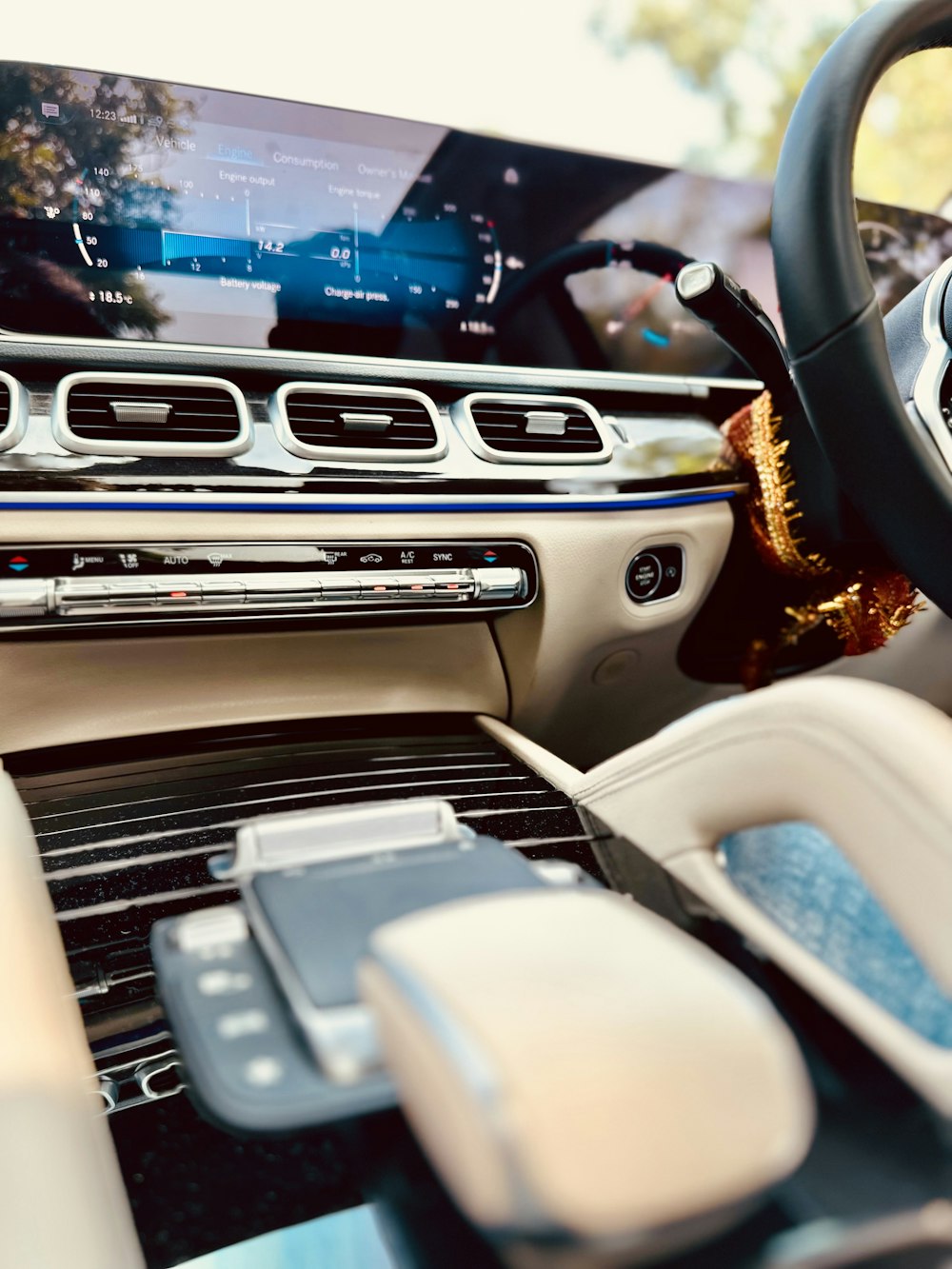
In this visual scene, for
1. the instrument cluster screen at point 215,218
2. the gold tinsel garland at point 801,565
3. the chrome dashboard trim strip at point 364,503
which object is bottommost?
the gold tinsel garland at point 801,565

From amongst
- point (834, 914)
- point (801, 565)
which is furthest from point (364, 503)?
point (834, 914)

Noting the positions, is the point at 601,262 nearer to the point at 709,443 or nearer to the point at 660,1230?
the point at 709,443

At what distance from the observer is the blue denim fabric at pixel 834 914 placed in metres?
0.67

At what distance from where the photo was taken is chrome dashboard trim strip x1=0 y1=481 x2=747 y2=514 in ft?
2.93

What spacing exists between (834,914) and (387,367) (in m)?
0.78

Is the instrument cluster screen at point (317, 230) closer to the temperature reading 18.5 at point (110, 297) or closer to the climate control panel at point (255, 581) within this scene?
the temperature reading 18.5 at point (110, 297)

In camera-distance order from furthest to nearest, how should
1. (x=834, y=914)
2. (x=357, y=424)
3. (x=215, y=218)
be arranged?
(x=215, y=218)
(x=357, y=424)
(x=834, y=914)

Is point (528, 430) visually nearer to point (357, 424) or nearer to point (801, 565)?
point (357, 424)

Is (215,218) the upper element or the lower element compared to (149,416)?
upper

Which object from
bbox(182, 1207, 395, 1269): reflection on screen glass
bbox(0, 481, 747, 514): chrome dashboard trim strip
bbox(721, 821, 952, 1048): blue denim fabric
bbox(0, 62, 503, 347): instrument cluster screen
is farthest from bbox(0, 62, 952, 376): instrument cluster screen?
bbox(182, 1207, 395, 1269): reflection on screen glass

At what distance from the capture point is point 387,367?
1165 mm

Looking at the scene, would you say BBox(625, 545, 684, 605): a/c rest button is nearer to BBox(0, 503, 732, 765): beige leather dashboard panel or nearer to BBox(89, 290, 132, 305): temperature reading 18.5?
BBox(0, 503, 732, 765): beige leather dashboard panel

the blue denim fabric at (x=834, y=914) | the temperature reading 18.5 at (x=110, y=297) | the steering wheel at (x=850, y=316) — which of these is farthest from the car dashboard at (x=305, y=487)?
the steering wheel at (x=850, y=316)

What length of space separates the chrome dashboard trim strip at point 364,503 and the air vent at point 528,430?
5cm
